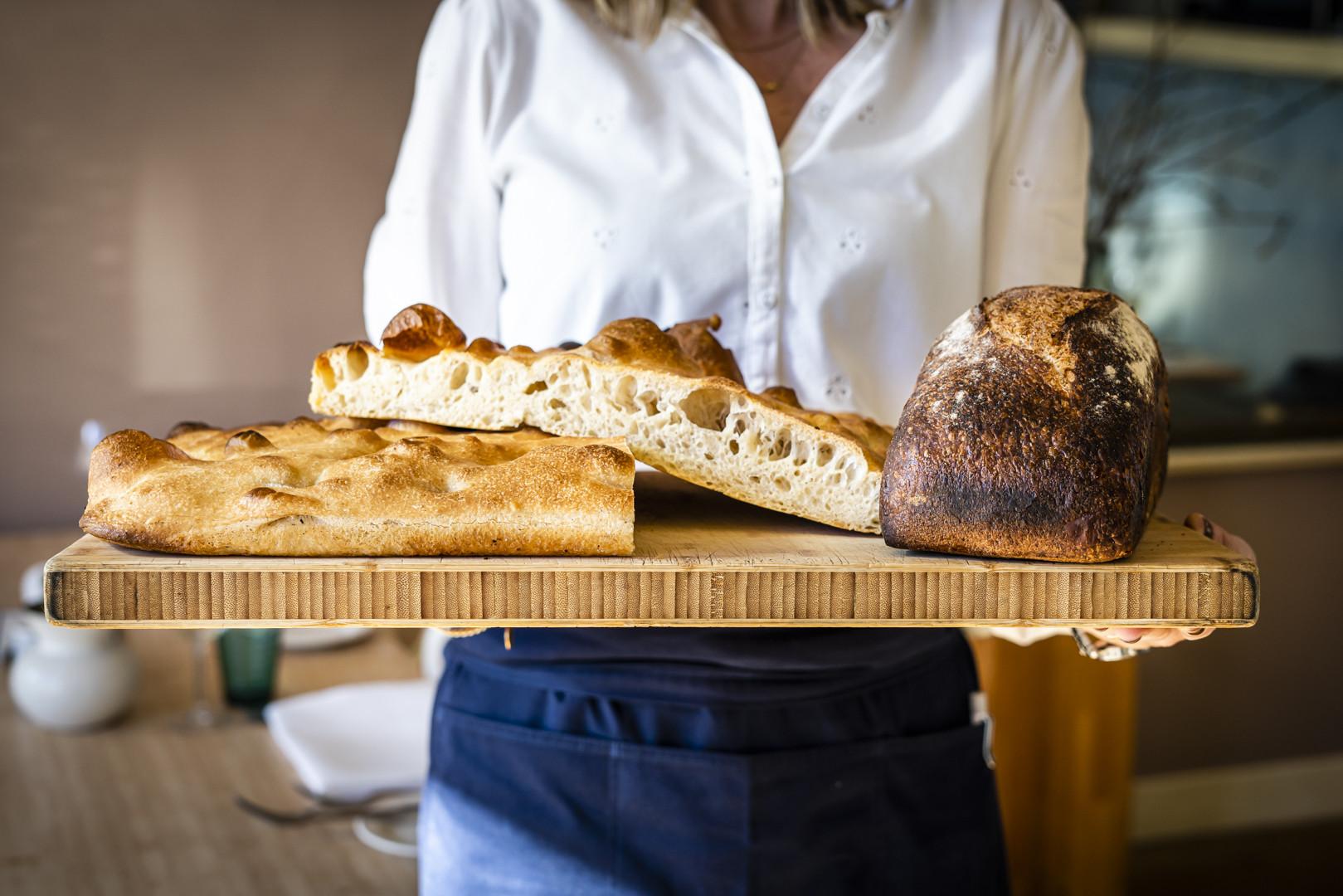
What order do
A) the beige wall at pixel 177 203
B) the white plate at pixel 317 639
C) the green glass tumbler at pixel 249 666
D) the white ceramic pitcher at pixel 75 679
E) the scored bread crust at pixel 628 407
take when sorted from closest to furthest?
the scored bread crust at pixel 628 407 → the white ceramic pitcher at pixel 75 679 → the green glass tumbler at pixel 249 666 → the white plate at pixel 317 639 → the beige wall at pixel 177 203

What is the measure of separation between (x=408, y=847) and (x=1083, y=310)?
1.05 metres

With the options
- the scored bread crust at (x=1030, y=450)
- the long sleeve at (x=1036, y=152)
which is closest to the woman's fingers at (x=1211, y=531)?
the scored bread crust at (x=1030, y=450)

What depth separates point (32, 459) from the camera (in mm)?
3039

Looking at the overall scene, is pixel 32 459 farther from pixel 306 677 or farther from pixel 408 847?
pixel 408 847

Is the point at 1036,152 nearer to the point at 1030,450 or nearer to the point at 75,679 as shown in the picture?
the point at 1030,450

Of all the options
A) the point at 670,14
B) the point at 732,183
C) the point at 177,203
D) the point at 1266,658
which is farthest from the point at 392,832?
the point at 1266,658

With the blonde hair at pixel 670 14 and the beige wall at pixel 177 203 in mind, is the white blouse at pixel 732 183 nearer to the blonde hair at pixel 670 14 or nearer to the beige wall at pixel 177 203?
the blonde hair at pixel 670 14

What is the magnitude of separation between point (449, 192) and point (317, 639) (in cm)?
124

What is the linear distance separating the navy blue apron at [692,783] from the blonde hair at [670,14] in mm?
608

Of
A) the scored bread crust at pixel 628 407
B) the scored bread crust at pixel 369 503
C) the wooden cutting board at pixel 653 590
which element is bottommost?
the wooden cutting board at pixel 653 590

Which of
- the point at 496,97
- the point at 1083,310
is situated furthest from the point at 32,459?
the point at 1083,310

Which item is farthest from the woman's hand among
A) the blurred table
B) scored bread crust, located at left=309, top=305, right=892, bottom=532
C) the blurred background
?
the blurred background

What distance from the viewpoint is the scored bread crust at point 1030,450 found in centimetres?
69

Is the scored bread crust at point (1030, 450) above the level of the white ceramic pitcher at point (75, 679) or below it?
above
